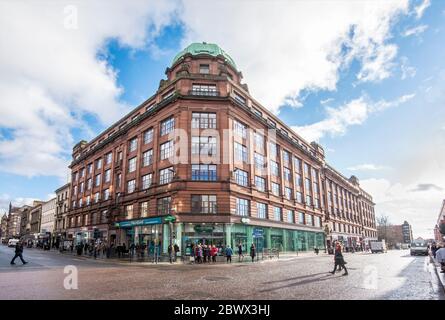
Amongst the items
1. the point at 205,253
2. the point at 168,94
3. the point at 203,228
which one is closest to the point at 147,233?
the point at 203,228

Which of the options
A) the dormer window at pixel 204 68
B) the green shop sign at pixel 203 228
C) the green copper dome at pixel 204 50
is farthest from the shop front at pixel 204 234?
the green copper dome at pixel 204 50

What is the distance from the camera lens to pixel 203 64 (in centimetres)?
3831

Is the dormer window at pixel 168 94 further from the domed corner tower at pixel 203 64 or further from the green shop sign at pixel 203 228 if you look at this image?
the green shop sign at pixel 203 228

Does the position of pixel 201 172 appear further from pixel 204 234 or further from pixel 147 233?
pixel 147 233

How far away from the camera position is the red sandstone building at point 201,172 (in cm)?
3102

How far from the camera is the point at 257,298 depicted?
9.06 meters

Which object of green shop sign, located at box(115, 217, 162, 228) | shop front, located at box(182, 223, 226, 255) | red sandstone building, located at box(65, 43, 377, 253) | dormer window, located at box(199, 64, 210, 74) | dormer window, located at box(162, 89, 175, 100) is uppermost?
dormer window, located at box(199, 64, 210, 74)

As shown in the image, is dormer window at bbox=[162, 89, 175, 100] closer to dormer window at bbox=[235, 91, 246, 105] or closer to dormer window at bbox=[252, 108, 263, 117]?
dormer window at bbox=[235, 91, 246, 105]

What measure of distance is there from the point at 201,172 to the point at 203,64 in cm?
1514

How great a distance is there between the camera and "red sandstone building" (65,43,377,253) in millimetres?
31016

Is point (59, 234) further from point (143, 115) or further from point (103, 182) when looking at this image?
point (143, 115)

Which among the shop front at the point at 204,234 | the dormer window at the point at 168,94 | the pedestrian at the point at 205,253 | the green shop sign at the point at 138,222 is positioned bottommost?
the pedestrian at the point at 205,253

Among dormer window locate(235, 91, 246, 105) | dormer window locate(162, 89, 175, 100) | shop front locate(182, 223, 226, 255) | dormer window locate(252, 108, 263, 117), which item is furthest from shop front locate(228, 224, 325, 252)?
dormer window locate(162, 89, 175, 100)

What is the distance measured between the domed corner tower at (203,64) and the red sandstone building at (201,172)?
5.5 inches
